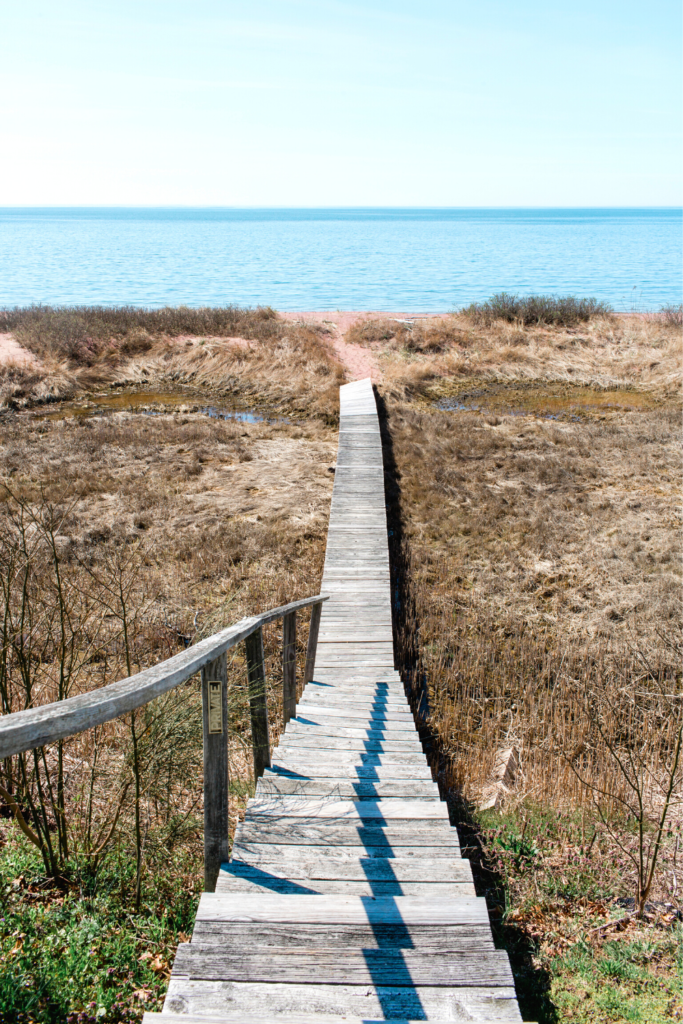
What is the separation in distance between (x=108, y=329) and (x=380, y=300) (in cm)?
2410

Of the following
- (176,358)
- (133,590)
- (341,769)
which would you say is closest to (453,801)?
(341,769)

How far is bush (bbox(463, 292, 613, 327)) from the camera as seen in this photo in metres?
26.7

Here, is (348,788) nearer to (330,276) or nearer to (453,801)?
(453,801)

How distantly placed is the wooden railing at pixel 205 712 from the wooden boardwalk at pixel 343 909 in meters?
0.18

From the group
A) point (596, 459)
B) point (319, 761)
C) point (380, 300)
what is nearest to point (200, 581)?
point (319, 761)

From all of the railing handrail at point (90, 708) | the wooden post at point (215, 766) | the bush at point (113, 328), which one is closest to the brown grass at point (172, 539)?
the wooden post at point (215, 766)

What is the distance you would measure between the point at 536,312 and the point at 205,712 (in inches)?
1072

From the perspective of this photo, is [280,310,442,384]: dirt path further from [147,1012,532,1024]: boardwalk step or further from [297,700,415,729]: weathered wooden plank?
[147,1012,532,1024]: boardwalk step

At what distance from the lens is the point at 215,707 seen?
2.59 meters

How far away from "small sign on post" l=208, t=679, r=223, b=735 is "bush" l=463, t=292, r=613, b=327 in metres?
26.2

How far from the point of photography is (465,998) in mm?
1999

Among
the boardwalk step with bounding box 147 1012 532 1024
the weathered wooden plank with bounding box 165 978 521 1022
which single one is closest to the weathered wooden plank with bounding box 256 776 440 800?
the weathered wooden plank with bounding box 165 978 521 1022

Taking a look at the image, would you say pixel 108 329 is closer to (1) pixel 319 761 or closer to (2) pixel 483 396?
(2) pixel 483 396

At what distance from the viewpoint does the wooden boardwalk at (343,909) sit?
195 centimetres
